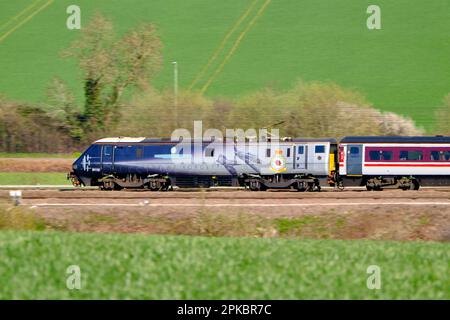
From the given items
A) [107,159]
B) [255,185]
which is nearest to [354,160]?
[255,185]

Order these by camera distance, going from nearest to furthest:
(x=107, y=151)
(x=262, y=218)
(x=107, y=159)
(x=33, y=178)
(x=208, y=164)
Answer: (x=262, y=218)
(x=208, y=164)
(x=107, y=159)
(x=107, y=151)
(x=33, y=178)

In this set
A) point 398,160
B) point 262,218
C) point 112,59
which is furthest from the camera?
point 112,59

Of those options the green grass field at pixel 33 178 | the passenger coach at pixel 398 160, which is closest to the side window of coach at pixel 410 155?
the passenger coach at pixel 398 160

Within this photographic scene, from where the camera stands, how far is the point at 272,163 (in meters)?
36.1

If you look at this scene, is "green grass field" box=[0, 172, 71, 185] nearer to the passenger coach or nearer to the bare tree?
the bare tree

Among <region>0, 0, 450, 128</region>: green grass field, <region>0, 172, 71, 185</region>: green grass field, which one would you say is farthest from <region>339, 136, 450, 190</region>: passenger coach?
<region>0, 0, 450, 128</region>: green grass field

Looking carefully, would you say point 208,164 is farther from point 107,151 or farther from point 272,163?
point 107,151

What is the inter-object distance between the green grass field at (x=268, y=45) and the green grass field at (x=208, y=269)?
153 feet

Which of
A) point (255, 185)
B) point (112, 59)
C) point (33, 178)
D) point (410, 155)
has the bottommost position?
point (255, 185)

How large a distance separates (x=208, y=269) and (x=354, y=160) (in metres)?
22.7

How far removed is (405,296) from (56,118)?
4776 cm

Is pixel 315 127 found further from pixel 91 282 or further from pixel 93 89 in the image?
pixel 91 282

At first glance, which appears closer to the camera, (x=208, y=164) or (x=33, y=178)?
(x=208, y=164)

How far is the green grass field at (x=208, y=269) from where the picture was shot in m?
13.1
